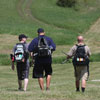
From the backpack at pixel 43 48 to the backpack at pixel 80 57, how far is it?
0.82m

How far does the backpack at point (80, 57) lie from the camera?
14094 millimetres

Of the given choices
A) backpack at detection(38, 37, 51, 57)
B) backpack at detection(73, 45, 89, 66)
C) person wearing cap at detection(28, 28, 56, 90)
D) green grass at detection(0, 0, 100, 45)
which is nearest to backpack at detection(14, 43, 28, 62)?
person wearing cap at detection(28, 28, 56, 90)

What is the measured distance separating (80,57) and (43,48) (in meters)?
1.12

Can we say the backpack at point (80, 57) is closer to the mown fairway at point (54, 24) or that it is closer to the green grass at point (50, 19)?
the mown fairway at point (54, 24)

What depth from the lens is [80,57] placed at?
46.3ft

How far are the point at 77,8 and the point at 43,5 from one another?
5611 mm

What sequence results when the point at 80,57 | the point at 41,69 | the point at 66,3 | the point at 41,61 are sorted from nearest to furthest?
the point at 80,57 < the point at 41,61 < the point at 41,69 < the point at 66,3

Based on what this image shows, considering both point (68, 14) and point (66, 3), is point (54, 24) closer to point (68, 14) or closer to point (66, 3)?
point (68, 14)

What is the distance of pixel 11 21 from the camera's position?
2645 inches

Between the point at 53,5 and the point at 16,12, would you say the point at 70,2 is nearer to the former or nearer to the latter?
the point at 53,5

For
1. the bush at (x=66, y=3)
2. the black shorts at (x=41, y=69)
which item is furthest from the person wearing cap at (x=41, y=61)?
the bush at (x=66, y=3)

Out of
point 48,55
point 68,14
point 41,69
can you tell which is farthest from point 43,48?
point 68,14

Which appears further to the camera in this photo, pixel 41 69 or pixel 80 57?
pixel 41 69

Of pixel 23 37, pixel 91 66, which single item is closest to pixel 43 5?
pixel 91 66
